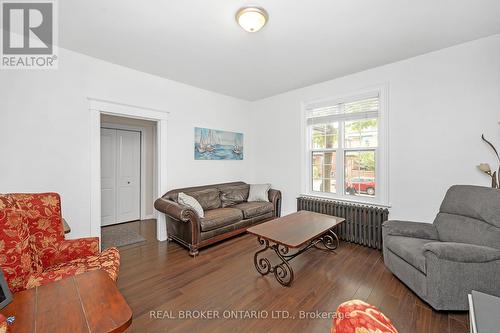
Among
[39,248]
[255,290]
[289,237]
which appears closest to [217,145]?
[289,237]

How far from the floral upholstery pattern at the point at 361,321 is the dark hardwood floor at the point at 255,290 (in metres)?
1.19

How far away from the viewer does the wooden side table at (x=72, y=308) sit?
31.8 inches

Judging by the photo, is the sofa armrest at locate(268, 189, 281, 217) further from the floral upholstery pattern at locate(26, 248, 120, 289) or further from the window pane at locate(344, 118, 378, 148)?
the floral upholstery pattern at locate(26, 248, 120, 289)

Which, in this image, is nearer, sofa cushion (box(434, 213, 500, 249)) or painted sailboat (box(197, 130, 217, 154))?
sofa cushion (box(434, 213, 500, 249))

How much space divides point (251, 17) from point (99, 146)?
2.66m

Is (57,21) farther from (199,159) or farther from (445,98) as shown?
(445,98)

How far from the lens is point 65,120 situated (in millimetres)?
2631

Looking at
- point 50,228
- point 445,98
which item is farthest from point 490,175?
point 50,228

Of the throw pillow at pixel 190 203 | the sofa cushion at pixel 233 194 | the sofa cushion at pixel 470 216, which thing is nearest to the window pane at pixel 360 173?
the sofa cushion at pixel 470 216

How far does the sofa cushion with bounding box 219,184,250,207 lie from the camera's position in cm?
406

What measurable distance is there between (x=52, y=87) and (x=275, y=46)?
286 centimetres

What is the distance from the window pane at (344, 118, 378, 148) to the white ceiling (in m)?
0.87

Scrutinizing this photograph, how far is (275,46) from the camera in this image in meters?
2.55

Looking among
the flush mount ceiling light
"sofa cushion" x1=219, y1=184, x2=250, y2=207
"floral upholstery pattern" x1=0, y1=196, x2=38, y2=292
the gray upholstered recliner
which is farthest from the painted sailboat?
the gray upholstered recliner
